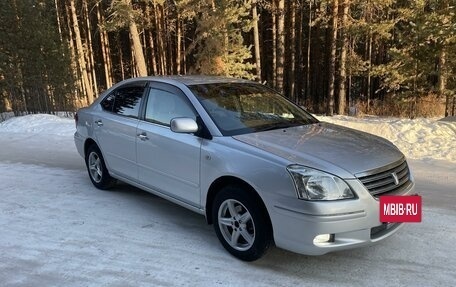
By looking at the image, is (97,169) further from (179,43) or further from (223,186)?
(179,43)

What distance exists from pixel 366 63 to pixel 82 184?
53.1ft

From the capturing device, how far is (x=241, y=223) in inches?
152

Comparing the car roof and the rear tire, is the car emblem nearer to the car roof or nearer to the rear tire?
the car roof

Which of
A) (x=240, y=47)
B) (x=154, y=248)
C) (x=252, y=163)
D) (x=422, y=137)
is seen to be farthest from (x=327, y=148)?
(x=240, y=47)

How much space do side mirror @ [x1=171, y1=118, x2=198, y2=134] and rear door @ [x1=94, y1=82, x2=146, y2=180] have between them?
3.63ft

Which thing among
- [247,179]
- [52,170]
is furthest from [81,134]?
[247,179]

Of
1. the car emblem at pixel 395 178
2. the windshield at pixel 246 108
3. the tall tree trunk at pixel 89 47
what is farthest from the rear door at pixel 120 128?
the tall tree trunk at pixel 89 47

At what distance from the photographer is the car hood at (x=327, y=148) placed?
3.52 m

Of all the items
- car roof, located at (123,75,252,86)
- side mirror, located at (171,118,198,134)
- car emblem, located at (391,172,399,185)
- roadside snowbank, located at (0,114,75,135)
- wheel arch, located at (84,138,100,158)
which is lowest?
roadside snowbank, located at (0,114,75,135)

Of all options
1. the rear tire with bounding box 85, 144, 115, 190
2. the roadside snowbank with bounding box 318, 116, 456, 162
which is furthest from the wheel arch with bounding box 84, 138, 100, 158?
the roadside snowbank with bounding box 318, 116, 456, 162

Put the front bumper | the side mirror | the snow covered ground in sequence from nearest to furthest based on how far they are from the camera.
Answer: the front bumper, the snow covered ground, the side mirror

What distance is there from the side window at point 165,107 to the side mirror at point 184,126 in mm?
196

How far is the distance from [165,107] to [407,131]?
6.77m

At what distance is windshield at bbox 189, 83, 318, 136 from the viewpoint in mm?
4348
